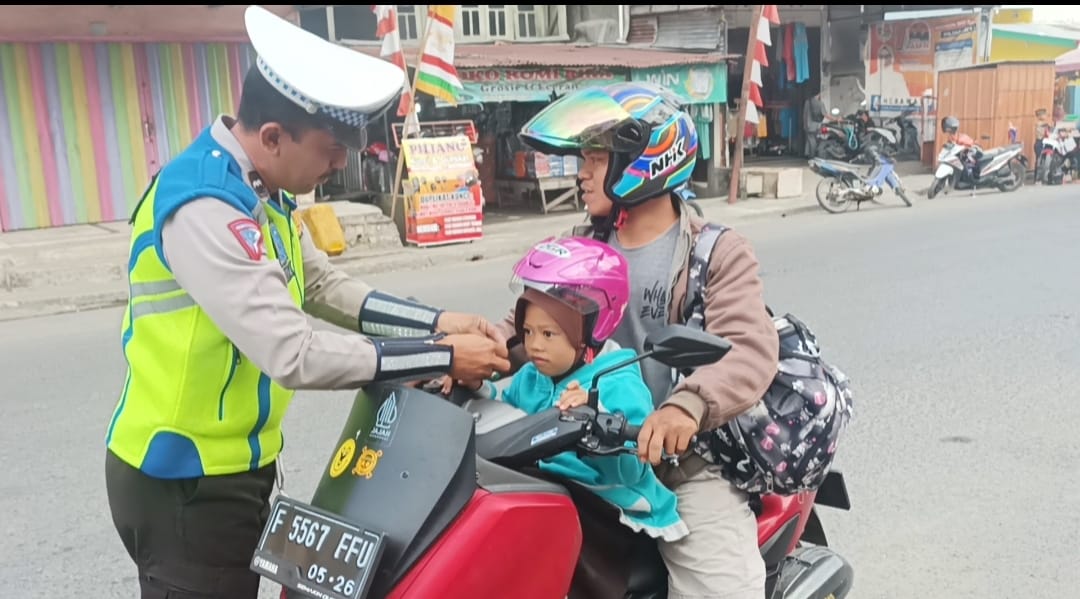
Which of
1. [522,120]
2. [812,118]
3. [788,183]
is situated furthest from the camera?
[812,118]

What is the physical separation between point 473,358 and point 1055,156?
706 inches

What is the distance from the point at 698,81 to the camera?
15.6 metres

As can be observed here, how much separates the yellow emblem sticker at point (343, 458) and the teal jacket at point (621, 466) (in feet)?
1.36

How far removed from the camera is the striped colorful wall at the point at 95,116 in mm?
11039

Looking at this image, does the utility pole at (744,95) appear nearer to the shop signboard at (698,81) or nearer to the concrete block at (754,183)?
the concrete block at (754,183)

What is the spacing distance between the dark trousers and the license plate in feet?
1.10

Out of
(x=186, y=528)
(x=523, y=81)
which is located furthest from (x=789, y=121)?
(x=186, y=528)

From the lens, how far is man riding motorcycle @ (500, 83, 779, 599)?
2148mm

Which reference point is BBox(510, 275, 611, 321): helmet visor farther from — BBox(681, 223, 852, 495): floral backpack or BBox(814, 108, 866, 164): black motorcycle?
BBox(814, 108, 866, 164): black motorcycle

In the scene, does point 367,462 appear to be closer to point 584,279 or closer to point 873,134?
point 584,279

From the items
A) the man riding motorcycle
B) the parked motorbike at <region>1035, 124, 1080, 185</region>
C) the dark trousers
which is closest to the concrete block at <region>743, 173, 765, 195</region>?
the parked motorbike at <region>1035, 124, 1080, 185</region>

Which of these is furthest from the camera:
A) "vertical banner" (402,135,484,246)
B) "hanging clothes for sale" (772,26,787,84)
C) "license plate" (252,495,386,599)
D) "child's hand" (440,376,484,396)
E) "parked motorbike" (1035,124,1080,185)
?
"hanging clothes for sale" (772,26,787,84)

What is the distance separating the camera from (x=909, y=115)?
21.2 meters

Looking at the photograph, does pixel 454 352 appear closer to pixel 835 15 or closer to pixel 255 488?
pixel 255 488
